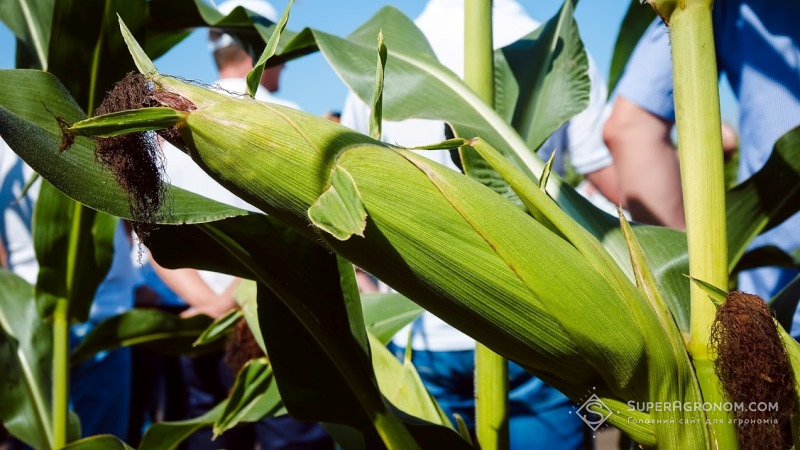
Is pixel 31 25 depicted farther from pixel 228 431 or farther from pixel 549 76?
pixel 228 431

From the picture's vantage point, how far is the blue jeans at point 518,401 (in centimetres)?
150

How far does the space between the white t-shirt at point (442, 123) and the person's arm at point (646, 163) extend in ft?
0.32

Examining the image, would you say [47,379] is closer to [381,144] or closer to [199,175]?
[199,175]

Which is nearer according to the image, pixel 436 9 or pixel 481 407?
pixel 481 407

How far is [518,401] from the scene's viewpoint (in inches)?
59.3

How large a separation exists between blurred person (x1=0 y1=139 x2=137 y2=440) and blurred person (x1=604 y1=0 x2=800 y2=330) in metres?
1.20

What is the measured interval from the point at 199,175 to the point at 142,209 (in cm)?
138

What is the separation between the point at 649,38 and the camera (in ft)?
4.01

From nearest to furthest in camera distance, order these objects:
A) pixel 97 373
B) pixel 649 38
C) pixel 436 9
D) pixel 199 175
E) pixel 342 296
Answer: pixel 342 296 → pixel 649 38 → pixel 436 9 → pixel 199 175 → pixel 97 373

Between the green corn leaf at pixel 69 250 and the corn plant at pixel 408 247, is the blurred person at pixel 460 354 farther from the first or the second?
the corn plant at pixel 408 247

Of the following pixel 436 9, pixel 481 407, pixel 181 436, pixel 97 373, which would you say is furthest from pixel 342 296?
pixel 97 373

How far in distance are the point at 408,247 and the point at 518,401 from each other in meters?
1.06

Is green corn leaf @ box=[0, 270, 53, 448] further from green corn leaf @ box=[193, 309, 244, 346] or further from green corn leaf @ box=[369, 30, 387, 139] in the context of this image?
green corn leaf @ box=[369, 30, 387, 139]

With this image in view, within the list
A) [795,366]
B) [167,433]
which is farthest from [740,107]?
[167,433]
